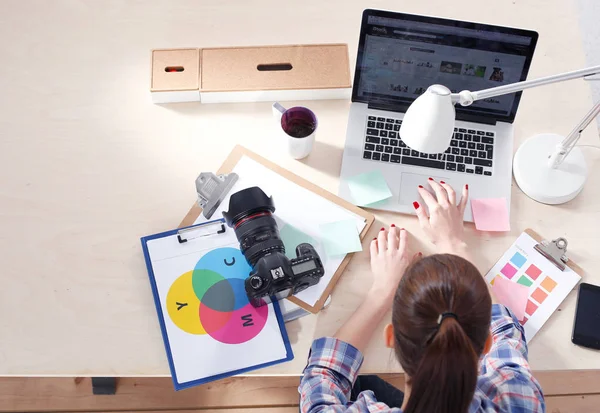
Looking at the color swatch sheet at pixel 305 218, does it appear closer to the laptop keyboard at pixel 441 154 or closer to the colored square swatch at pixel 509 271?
the laptop keyboard at pixel 441 154

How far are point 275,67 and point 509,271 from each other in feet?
2.21

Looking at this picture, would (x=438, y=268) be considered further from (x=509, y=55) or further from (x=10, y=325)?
(x=10, y=325)

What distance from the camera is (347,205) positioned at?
118 cm

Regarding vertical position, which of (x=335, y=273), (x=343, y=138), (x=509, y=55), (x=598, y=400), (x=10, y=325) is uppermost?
(x=509, y=55)

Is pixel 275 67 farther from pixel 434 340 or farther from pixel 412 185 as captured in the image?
pixel 434 340

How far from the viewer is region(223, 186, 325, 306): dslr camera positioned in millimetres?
1011

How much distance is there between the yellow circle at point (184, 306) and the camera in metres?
1.06

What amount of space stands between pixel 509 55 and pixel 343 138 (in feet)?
1.23

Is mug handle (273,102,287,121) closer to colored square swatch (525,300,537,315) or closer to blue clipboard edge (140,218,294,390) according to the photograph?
blue clipboard edge (140,218,294,390)

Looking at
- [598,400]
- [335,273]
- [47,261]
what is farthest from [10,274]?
[598,400]

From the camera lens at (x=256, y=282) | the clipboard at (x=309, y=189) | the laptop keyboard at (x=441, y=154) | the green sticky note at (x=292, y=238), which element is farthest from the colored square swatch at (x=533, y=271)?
the camera lens at (x=256, y=282)

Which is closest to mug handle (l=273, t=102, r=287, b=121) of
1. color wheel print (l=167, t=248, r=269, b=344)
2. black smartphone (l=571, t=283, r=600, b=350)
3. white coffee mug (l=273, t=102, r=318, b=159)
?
white coffee mug (l=273, t=102, r=318, b=159)

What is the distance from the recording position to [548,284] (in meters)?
1.12

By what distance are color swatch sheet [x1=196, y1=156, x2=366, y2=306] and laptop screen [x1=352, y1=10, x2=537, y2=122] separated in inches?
10.3
